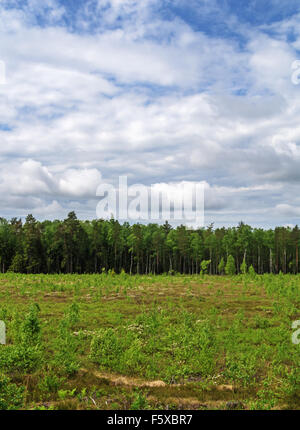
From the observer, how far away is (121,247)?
7281 centimetres

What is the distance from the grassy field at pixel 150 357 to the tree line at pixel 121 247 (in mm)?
44270

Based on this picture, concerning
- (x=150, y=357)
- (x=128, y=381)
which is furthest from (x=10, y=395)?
(x=150, y=357)

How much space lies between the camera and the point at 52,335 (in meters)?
13.8

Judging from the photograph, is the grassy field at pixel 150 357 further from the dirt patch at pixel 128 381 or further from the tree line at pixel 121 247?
the tree line at pixel 121 247

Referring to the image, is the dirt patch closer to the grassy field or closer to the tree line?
the grassy field

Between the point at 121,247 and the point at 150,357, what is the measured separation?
6131 cm

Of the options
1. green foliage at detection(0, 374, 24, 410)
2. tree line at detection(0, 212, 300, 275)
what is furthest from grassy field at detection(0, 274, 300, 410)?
tree line at detection(0, 212, 300, 275)

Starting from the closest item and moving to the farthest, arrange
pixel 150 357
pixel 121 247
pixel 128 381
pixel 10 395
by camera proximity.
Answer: pixel 10 395, pixel 128 381, pixel 150 357, pixel 121 247

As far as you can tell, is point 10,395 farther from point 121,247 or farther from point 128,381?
point 121,247
